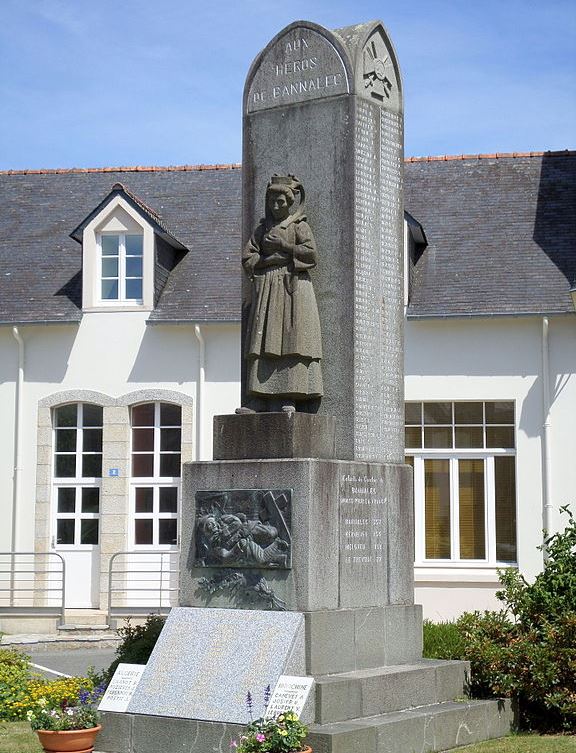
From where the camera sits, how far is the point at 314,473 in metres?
8.82

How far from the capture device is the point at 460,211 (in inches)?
891

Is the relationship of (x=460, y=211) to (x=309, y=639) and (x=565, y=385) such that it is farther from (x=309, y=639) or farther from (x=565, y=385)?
(x=309, y=639)

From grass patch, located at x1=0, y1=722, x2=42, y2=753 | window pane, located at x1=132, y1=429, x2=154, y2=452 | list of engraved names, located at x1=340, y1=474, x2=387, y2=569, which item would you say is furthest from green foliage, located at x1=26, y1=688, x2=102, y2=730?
window pane, located at x1=132, y1=429, x2=154, y2=452

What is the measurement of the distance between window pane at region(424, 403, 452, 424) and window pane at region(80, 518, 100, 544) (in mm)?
5775

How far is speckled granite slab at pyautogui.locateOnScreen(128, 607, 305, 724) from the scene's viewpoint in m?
8.30

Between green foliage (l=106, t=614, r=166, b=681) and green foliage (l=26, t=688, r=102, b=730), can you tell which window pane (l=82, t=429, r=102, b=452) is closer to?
green foliage (l=106, t=614, r=166, b=681)

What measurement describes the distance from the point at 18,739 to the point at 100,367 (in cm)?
1283

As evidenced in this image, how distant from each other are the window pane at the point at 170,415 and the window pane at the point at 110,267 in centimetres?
240

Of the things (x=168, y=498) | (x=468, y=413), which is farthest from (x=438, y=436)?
(x=168, y=498)

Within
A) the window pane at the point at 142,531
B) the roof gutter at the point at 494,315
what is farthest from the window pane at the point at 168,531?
the roof gutter at the point at 494,315

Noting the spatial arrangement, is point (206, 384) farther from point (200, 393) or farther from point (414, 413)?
point (414, 413)

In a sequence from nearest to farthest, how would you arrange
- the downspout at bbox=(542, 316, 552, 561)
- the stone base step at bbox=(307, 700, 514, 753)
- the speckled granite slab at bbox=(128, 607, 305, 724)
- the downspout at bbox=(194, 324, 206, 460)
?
1. the stone base step at bbox=(307, 700, 514, 753)
2. the speckled granite slab at bbox=(128, 607, 305, 724)
3. the downspout at bbox=(542, 316, 552, 561)
4. the downspout at bbox=(194, 324, 206, 460)

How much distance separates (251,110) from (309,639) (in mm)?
4035

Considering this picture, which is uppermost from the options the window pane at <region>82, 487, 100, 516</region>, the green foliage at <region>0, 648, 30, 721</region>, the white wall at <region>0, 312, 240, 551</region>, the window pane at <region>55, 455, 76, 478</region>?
the white wall at <region>0, 312, 240, 551</region>
